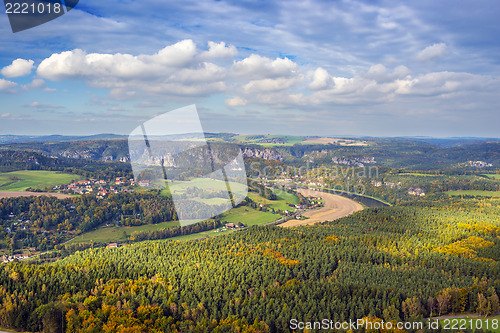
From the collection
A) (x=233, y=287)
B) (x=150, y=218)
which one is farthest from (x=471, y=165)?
(x=233, y=287)

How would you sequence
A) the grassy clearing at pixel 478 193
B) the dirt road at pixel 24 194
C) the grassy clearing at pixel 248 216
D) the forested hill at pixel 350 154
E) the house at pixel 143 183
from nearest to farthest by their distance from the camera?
1. the dirt road at pixel 24 194
2. the grassy clearing at pixel 248 216
3. the house at pixel 143 183
4. the grassy clearing at pixel 478 193
5. the forested hill at pixel 350 154

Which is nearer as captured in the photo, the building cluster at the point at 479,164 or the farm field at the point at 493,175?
the farm field at the point at 493,175

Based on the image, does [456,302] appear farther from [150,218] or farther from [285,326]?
[150,218]

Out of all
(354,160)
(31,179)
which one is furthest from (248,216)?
(354,160)

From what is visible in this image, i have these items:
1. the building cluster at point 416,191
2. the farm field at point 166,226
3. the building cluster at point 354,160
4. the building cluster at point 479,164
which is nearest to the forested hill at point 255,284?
the farm field at point 166,226

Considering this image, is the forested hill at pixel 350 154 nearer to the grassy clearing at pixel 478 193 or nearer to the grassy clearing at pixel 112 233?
the grassy clearing at pixel 478 193

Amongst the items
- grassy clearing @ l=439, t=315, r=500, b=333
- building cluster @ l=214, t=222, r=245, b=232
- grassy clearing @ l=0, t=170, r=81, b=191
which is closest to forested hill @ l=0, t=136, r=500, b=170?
grassy clearing @ l=0, t=170, r=81, b=191

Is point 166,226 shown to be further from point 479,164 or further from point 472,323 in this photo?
point 479,164
